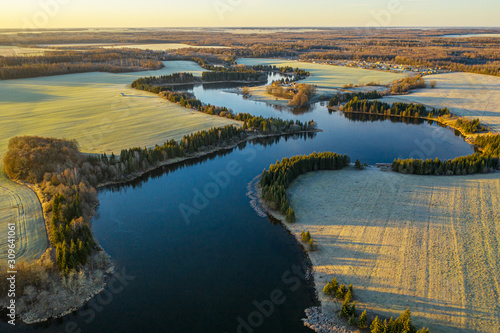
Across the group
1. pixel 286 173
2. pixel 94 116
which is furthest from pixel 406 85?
pixel 94 116

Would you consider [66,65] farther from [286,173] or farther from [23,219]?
[286,173]

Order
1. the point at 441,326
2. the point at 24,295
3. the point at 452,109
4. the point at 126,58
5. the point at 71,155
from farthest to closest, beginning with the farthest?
the point at 126,58
the point at 452,109
the point at 71,155
the point at 24,295
the point at 441,326

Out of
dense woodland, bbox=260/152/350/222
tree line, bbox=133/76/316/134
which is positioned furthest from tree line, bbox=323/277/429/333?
tree line, bbox=133/76/316/134

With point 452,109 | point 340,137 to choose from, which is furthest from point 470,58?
point 340,137

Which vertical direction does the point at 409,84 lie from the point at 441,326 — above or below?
above

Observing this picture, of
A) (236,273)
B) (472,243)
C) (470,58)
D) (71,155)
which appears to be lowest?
(236,273)

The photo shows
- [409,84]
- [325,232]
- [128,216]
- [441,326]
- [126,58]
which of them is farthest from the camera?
[126,58]

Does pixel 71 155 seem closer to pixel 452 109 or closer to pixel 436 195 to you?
pixel 436 195

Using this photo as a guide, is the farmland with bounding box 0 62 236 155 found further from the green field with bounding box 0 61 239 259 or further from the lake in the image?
the lake
